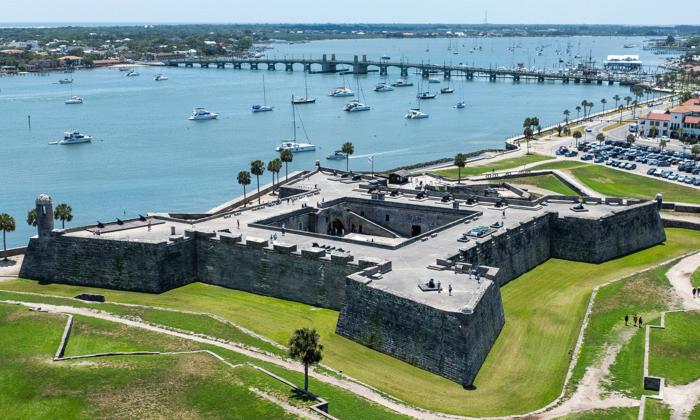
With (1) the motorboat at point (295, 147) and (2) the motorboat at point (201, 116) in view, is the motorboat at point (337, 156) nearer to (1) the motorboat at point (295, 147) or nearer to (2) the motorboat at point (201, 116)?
(1) the motorboat at point (295, 147)

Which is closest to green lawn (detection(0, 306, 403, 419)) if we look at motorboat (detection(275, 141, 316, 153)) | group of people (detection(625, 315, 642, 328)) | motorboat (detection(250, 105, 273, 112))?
group of people (detection(625, 315, 642, 328))

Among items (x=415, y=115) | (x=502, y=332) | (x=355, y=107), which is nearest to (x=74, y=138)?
(x=355, y=107)

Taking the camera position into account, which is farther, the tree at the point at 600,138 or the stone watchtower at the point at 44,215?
the tree at the point at 600,138

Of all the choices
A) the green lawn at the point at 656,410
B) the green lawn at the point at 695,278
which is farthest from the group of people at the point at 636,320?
the green lawn at the point at 656,410

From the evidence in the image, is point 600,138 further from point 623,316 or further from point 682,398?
point 682,398

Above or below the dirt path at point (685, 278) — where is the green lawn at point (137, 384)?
below

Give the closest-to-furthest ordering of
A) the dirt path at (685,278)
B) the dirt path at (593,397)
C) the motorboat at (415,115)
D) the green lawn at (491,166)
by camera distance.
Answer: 1. the dirt path at (593,397)
2. the dirt path at (685,278)
3. the green lawn at (491,166)
4. the motorboat at (415,115)
